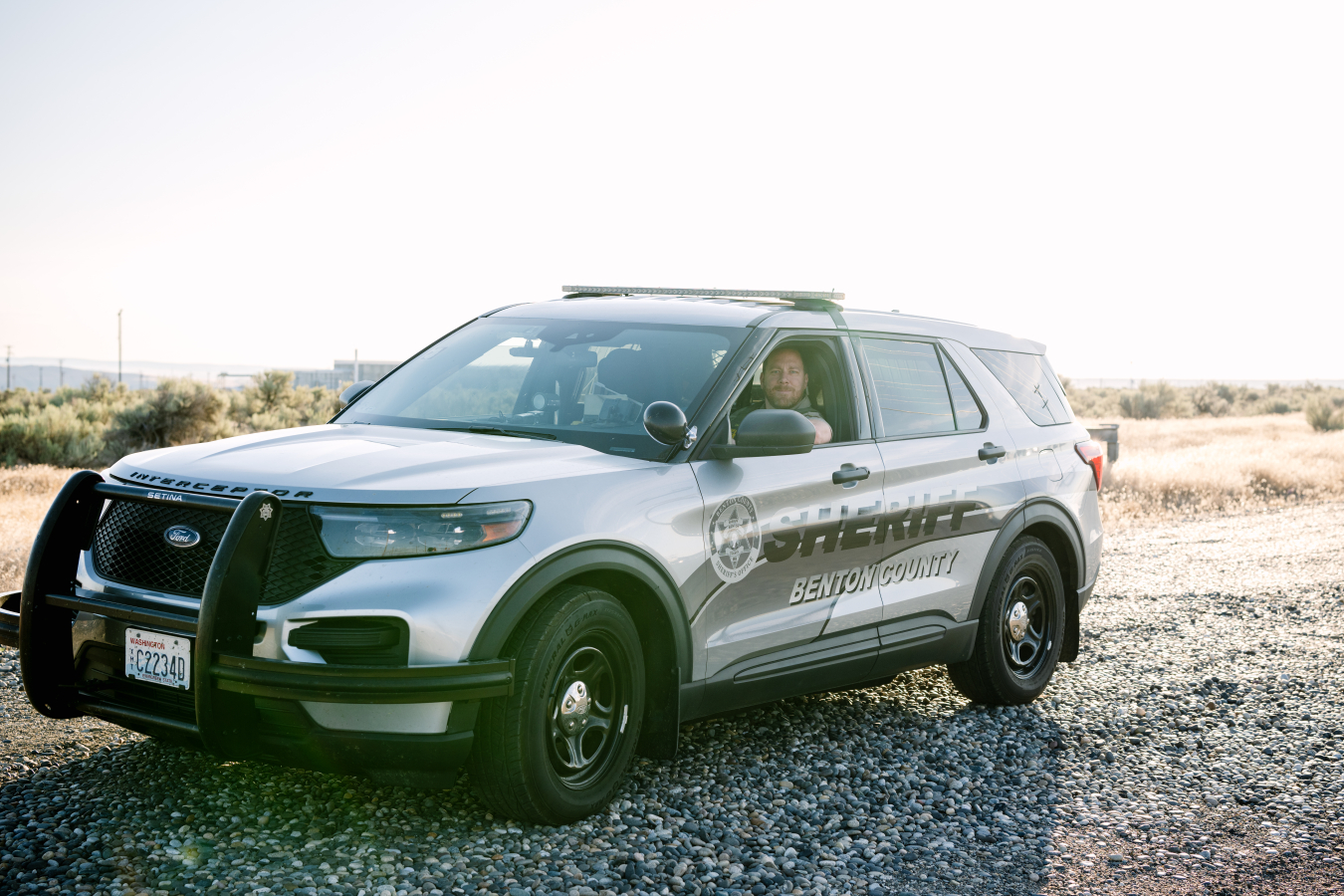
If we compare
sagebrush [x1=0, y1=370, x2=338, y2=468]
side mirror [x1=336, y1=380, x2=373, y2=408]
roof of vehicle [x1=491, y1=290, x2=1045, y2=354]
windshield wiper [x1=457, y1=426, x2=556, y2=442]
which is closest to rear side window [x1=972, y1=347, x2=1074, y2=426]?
roof of vehicle [x1=491, y1=290, x2=1045, y2=354]

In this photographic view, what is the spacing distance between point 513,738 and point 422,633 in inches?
21.0

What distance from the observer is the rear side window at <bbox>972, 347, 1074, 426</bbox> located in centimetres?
675

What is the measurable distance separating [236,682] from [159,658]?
0.40m

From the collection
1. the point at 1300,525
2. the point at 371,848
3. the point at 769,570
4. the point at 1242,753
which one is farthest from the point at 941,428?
the point at 1300,525

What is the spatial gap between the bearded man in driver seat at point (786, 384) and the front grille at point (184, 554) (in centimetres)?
223

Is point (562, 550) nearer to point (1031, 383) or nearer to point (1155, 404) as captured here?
point (1031, 383)

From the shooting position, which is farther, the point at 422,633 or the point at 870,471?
the point at 870,471

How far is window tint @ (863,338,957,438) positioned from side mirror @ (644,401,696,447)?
142 centimetres

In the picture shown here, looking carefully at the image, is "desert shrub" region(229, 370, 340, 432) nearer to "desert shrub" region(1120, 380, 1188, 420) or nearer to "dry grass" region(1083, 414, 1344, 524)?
"dry grass" region(1083, 414, 1344, 524)

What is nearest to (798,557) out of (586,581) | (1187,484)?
(586,581)

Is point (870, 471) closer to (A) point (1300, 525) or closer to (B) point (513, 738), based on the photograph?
(B) point (513, 738)

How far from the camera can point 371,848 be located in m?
4.16

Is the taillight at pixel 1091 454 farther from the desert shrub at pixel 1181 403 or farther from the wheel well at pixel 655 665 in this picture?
the desert shrub at pixel 1181 403

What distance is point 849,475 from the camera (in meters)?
5.38
